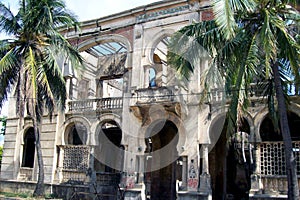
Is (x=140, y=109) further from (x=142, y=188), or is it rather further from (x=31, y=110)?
(x=31, y=110)

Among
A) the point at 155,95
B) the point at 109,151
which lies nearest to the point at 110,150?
the point at 109,151

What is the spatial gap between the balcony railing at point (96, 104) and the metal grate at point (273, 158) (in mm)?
8176

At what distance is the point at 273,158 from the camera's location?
16125 millimetres

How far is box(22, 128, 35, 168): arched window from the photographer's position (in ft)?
77.1

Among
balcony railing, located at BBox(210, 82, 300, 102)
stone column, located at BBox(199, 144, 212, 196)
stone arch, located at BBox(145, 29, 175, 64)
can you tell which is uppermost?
stone arch, located at BBox(145, 29, 175, 64)

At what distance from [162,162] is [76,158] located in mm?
5374

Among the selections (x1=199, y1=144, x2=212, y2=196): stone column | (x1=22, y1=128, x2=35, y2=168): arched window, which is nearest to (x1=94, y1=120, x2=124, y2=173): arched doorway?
(x1=22, y1=128, x2=35, y2=168): arched window

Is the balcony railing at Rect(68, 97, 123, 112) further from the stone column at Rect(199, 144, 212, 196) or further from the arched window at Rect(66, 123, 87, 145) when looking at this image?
the stone column at Rect(199, 144, 212, 196)

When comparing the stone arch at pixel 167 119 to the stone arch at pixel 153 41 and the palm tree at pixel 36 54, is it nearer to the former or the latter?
the stone arch at pixel 153 41

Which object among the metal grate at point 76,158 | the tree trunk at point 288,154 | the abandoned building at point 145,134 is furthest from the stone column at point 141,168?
the tree trunk at point 288,154

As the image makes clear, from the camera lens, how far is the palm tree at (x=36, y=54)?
17.2 m

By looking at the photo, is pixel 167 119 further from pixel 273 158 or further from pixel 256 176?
pixel 273 158

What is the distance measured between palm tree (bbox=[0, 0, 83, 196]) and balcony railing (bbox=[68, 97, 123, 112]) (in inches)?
94.0

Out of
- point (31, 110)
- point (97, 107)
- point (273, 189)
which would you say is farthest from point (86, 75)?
point (273, 189)
